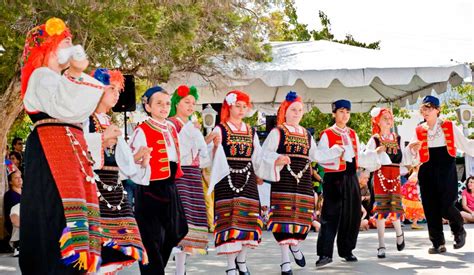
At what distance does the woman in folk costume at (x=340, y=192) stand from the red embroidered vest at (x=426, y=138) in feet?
2.54

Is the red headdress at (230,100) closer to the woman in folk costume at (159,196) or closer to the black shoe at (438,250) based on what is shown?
the woman in folk costume at (159,196)

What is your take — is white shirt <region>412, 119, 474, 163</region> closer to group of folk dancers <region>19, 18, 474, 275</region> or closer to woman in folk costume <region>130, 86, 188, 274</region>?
group of folk dancers <region>19, 18, 474, 275</region>

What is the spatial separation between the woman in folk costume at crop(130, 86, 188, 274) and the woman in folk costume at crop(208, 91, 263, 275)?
92 centimetres

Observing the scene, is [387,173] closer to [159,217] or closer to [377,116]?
[377,116]

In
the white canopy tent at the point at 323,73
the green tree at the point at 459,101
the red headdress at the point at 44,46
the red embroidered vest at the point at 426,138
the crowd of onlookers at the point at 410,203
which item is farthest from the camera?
the green tree at the point at 459,101

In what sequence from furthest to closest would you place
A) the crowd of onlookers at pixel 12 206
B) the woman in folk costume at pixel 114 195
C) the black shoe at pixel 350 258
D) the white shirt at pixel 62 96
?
the crowd of onlookers at pixel 12 206
the black shoe at pixel 350 258
the woman in folk costume at pixel 114 195
the white shirt at pixel 62 96

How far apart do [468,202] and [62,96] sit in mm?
10056

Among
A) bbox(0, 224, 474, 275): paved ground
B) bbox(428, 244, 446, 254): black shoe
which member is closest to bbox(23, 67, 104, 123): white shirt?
bbox(0, 224, 474, 275): paved ground

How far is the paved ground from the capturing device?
758 cm

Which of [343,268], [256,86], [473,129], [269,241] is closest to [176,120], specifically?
[343,268]

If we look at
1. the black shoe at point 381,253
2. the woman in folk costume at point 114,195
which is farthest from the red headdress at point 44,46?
the black shoe at point 381,253

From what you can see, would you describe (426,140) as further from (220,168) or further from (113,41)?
(113,41)

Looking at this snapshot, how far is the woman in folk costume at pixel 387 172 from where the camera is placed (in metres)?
8.70

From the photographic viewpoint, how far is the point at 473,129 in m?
28.8
